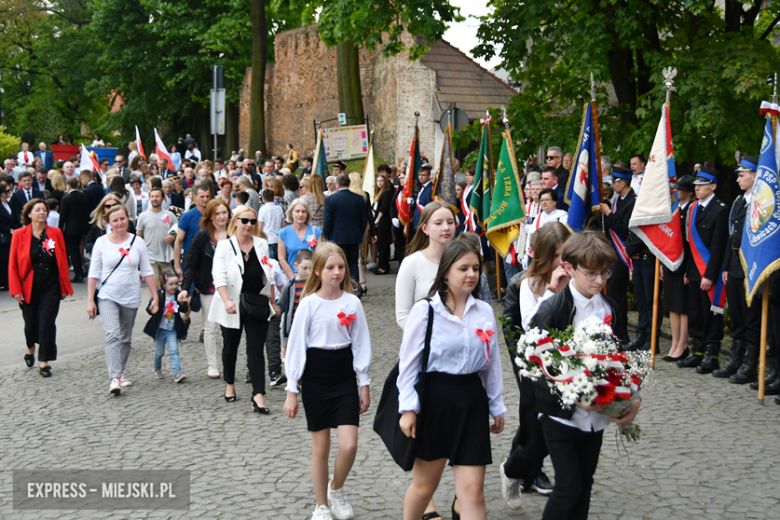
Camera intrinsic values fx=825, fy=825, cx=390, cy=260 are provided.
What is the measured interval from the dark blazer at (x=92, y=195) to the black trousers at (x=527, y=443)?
12.9 metres

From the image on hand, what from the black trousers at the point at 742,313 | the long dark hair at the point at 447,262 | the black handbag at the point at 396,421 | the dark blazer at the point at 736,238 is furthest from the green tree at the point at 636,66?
the black handbag at the point at 396,421

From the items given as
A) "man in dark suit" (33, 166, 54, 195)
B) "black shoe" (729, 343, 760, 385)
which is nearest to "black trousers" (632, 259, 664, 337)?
"black shoe" (729, 343, 760, 385)

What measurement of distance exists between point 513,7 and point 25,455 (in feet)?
32.4

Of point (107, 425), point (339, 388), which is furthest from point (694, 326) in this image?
point (107, 425)

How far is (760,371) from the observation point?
24.4 ft

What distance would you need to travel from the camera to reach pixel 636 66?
44.5ft

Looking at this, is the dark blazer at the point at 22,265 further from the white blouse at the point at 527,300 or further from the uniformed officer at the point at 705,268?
the uniformed officer at the point at 705,268

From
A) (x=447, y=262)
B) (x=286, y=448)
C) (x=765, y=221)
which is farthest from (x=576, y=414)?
(x=765, y=221)

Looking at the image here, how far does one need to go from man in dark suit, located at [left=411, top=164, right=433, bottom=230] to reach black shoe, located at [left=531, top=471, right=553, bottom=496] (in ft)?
31.2

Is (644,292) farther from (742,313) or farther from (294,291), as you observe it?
(294,291)

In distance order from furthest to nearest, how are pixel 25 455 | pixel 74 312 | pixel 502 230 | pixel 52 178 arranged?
1. pixel 52 178
2. pixel 74 312
3. pixel 502 230
4. pixel 25 455

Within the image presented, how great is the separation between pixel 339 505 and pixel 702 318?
5.43 meters

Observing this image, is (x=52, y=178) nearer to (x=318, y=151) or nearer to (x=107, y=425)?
(x=318, y=151)

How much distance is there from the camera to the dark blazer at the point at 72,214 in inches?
614
